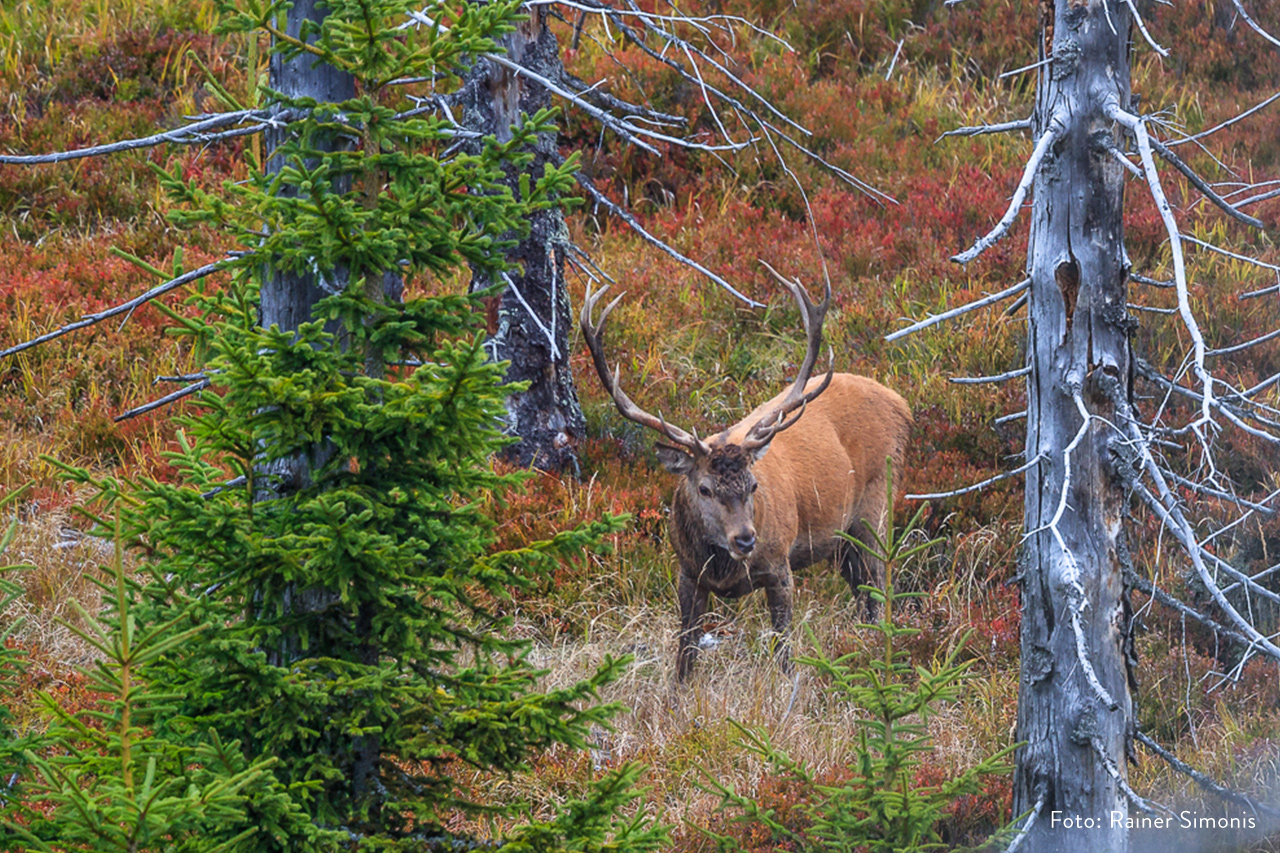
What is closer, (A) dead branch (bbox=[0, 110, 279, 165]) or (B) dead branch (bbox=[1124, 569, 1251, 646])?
(A) dead branch (bbox=[0, 110, 279, 165])

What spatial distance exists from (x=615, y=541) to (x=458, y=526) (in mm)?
3954

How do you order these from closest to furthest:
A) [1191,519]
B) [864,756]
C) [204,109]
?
[864,756] → [1191,519] → [204,109]

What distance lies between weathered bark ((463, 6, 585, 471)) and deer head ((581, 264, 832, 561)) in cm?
66

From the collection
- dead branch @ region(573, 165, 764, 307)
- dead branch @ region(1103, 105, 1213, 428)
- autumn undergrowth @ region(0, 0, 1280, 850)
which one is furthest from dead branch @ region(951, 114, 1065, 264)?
autumn undergrowth @ region(0, 0, 1280, 850)

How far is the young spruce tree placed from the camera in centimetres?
303

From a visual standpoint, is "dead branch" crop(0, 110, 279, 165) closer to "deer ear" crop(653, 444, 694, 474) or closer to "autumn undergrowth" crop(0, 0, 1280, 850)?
"autumn undergrowth" crop(0, 0, 1280, 850)

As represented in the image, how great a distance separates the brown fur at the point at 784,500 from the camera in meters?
6.36

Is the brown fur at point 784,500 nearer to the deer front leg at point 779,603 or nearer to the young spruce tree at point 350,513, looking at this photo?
the deer front leg at point 779,603

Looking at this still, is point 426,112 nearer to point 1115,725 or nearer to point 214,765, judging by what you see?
point 214,765

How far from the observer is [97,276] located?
9.30m

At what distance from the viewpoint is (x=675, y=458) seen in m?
6.52

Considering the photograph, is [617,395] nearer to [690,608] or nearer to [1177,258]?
[690,608]

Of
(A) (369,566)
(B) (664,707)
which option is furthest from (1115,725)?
(A) (369,566)

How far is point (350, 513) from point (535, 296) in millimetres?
4505
